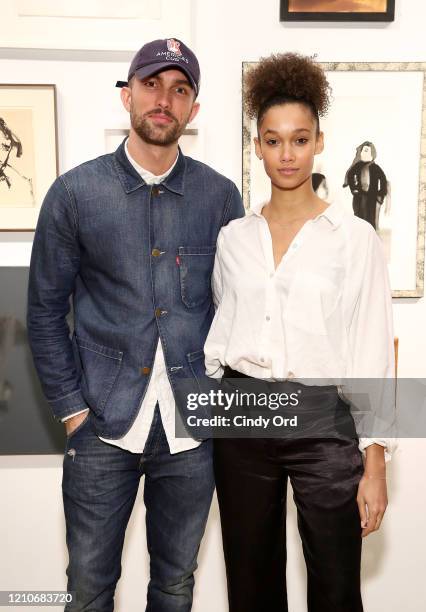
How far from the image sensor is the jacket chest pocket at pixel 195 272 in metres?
1.54

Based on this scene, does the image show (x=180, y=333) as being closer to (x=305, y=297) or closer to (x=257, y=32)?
(x=305, y=297)

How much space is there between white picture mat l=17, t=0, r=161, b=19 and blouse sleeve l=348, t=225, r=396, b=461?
110 centimetres

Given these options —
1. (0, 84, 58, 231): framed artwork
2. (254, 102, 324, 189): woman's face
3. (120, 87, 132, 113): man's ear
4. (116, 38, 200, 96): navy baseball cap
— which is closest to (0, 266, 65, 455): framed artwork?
(0, 84, 58, 231): framed artwork

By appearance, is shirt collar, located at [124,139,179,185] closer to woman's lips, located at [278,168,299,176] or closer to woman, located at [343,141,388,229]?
woman's lips, located at [278,168,299,176]

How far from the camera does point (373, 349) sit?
1.35 meters

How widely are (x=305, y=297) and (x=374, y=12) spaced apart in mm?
1176

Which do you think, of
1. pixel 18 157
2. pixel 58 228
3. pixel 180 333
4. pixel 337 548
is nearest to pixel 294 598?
pixel 337 548

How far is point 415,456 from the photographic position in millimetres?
2219

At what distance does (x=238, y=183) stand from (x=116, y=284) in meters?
0.73

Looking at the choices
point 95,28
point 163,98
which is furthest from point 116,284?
point 95,28

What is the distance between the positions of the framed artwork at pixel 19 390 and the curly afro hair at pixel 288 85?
41.1 inches

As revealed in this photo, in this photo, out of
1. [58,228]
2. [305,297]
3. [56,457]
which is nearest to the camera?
[305,297]

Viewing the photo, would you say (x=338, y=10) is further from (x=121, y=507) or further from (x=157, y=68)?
(x=121, y=507)

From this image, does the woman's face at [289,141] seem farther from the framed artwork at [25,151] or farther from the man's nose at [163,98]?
the framed artwork at [25,151]
